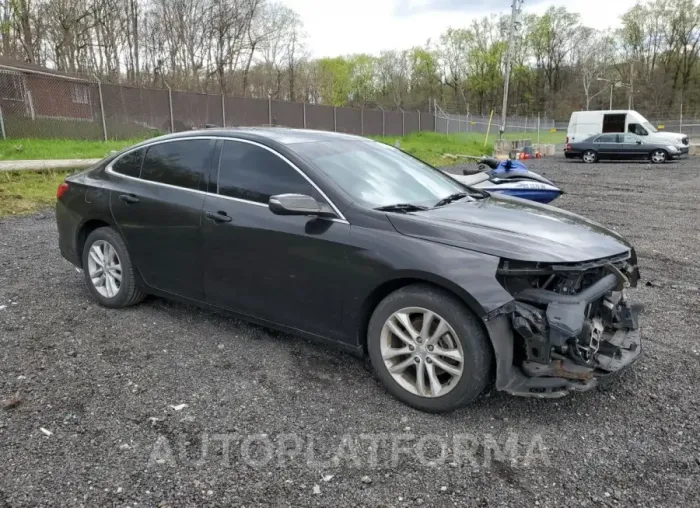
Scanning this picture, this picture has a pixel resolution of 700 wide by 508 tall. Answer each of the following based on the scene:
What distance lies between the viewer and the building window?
1686cm

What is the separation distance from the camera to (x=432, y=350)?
9.90ft

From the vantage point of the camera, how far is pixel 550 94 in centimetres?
7556

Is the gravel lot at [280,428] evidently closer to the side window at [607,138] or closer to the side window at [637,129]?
the side window at [607,138]

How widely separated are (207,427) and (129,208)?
84.9 inches

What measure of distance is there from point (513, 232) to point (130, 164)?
318 centimetres

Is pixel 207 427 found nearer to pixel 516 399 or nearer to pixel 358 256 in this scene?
pixel 358 256

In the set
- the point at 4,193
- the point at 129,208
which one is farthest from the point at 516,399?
the point at 4,193

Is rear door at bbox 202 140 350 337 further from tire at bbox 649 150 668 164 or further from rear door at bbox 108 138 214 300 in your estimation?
tire at bbox 649 150 668 164

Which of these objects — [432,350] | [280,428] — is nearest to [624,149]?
[432,350]

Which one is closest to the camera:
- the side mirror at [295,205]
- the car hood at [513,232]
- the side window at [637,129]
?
the car hood at [513,232]

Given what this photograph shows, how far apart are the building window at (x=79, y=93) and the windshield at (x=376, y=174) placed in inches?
615

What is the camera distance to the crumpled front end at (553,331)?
280 centimetres

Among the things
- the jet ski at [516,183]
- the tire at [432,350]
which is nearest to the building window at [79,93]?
the jet ski at [516,183]

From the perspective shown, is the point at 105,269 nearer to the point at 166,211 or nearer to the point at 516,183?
the point at 166,211
